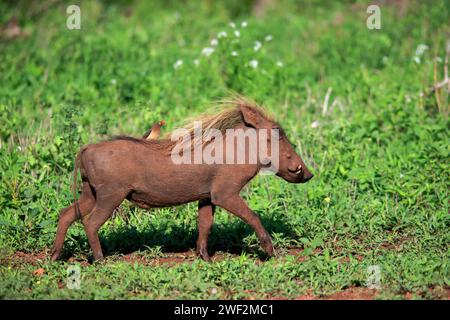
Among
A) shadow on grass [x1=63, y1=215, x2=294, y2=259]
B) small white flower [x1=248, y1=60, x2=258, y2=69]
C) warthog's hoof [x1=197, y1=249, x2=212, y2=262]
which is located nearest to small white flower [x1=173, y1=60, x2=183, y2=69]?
small white flower [x1=248, y1=60, x2=258, y2=69]

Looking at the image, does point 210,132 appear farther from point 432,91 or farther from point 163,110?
point 432,91

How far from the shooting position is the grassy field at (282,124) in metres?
6.02

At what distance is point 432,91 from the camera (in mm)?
9633

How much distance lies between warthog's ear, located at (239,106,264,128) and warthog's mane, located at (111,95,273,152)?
24 millimetres

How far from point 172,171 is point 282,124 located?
332 centimetres

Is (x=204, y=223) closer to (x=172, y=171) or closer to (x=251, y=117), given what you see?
(x=172, y=171)

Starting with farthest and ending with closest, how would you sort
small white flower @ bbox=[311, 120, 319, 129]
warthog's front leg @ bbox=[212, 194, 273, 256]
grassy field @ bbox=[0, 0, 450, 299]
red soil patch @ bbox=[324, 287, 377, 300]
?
1. small white flower @ bbox=[311, 120, 319, 129]
2. warthog's front leg @ bbox=[212, 194, 273, 256]
3. grassy field @ bbox=[0, 0, 450, 299]
4. red soil patch @ bbox=[324, 287, 377, 300]

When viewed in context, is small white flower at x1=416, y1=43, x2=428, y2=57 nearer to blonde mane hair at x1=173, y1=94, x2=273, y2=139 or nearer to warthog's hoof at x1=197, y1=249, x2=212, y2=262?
blonde mane hair at x1=173, y1=94, x2=273, y2=139

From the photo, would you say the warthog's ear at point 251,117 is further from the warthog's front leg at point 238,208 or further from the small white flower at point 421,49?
the small white flower at point 421,49

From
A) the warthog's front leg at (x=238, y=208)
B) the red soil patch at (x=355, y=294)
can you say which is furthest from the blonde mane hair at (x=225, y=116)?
the red soil patch at (x=355, y=294)

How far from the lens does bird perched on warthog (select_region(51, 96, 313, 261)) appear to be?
605 centimetres

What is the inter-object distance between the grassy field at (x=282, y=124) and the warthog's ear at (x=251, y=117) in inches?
43.3

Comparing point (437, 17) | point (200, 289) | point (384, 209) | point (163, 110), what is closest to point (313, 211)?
point (384, 209)
